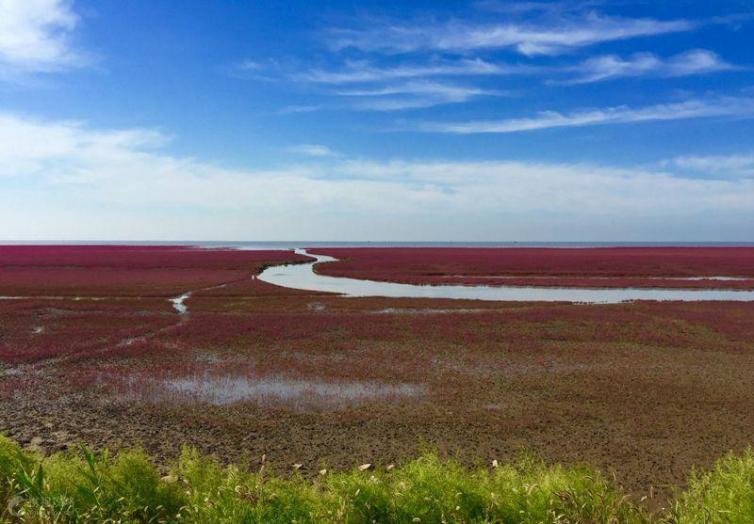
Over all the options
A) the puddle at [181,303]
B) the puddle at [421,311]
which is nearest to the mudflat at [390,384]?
the puddle at [421,311]

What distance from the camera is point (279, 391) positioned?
12.6 m

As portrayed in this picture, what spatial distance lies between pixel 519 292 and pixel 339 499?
31.2 m

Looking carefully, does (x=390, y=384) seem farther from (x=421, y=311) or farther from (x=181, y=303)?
(x=181, y=303)

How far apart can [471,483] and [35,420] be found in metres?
9.54

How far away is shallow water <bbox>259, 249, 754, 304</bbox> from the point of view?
31.0m

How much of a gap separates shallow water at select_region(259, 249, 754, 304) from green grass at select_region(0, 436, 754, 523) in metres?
25.5

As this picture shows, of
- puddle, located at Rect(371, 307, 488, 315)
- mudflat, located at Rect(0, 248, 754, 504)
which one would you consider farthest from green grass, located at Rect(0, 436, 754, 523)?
puddle, located at Rect(371, 307, 488, 315)

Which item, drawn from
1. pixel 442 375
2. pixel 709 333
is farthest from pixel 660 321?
pixel 442 375

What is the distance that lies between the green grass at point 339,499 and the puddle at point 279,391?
18.9ft

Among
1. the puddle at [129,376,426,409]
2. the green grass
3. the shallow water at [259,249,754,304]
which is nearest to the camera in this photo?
Answer: the green grass

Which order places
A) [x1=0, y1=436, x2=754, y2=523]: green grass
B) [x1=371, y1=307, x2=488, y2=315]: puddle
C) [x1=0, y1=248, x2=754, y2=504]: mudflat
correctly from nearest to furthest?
[x1=0, y1=436, x2=754, y2=523]: green grass, [x1=0, y1=248, x2=754, y2=504]: mudflat, [x1=371, y1=307, x2=488, y2=315]: puddle

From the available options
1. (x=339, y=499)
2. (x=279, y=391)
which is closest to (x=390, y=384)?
(x=279, y=391)

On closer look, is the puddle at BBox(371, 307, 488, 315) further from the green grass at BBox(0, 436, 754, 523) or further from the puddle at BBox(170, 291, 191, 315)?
the green grass at BBox(0, 436, 754, 523)

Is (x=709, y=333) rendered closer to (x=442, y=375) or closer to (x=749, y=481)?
(x=442, y=375)
